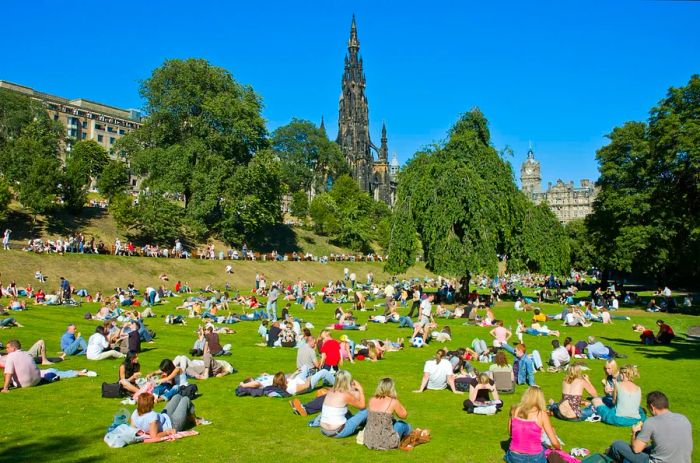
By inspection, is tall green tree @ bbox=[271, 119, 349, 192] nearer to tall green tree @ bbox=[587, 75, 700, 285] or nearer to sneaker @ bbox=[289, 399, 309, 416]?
tall green tree @ bbox=[587, 75, 700, 285]

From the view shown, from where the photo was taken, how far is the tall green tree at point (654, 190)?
35.4 m

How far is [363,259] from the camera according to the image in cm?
7894

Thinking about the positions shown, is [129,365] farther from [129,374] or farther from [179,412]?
[179,412]

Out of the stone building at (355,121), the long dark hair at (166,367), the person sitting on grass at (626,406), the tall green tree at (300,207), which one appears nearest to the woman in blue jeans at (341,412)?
the long dark hair at (166,367)

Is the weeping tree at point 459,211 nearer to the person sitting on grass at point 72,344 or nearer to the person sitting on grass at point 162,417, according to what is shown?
the person sitting on grass at point 72,344

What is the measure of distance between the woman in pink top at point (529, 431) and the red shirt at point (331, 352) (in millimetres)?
6562

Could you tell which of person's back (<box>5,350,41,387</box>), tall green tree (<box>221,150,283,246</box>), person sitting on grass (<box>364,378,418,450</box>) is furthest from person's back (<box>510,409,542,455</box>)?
tall green tree (<box>221,150,283,246</box>)

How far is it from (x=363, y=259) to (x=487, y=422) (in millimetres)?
67794

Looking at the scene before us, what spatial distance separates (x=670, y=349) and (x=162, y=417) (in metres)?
18.6

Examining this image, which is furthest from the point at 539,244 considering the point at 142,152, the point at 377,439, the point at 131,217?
the point at 142,152

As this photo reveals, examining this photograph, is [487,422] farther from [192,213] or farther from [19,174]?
[19,174]

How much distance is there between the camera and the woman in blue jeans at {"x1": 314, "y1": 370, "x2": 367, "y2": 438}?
392 inches

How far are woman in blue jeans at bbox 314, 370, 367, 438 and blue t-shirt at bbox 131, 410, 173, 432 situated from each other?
270cm

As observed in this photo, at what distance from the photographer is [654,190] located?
Answer: 41281 mm
